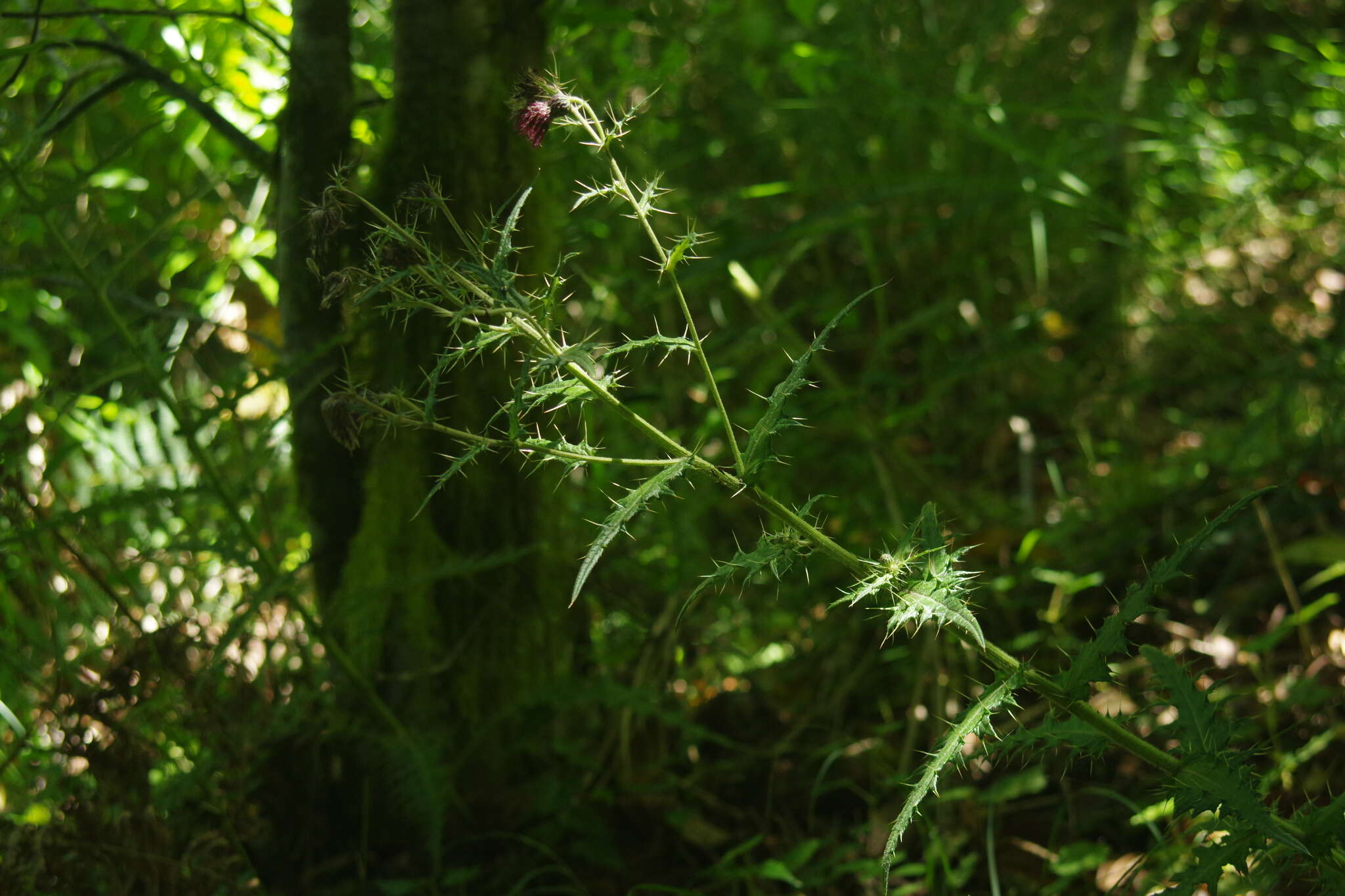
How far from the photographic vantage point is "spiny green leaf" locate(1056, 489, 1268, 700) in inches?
35.9

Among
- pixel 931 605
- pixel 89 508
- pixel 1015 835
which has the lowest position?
pixel 1015 835

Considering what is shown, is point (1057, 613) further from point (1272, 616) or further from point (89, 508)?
point (89, 508)

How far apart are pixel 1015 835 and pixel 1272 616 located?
0.70 metres

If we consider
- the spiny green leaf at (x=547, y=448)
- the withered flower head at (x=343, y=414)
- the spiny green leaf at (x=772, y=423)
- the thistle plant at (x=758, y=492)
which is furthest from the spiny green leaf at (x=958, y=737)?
the withered flower head at (x=343, y=414)

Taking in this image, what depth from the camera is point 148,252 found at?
2.05 metres

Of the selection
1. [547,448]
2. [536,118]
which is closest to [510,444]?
[547,448]

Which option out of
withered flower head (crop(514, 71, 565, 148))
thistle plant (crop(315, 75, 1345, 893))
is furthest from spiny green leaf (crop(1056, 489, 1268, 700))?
withered flower head (crop(514, 71, 565, 148))

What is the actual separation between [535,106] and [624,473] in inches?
45.7

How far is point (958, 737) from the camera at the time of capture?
844 millimetres

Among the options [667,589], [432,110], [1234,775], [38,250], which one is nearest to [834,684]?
[667,589]

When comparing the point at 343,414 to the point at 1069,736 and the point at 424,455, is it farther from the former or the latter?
the point at 1069,736

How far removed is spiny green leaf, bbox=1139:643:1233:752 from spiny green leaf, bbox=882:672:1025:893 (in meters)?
0.23

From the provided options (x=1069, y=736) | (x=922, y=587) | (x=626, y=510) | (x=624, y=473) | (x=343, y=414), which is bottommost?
(x=1069, y=736)

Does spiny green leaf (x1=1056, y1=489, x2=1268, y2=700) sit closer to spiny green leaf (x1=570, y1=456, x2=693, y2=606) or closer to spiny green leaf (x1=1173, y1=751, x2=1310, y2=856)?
spiny green leaf (x1=1173, y1=751, x2=1310, y2=856)
